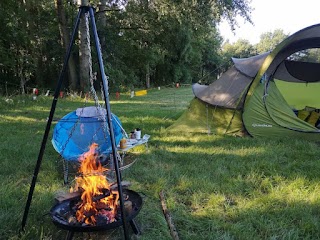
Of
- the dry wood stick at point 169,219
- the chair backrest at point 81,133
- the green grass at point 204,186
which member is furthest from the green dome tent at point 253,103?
the dry wood stick at point 169,219

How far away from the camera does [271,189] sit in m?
3.17

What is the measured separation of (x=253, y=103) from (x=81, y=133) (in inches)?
119

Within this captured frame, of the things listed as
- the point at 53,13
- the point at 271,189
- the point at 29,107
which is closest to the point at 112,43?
the point at 53,13

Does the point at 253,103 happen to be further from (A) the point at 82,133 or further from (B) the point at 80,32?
(B) the point at 80,32

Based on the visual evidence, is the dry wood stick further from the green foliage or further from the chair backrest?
the green foliage

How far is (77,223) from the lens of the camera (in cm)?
207

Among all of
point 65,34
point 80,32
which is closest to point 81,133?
point 80,32

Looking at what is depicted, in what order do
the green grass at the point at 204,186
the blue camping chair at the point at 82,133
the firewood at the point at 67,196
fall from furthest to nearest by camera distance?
the blue camping chair at the point at 82,133 < the green grass at the point at 204,186 < the firewood at the point at 67,196

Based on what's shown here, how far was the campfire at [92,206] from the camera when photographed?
6.74 ft

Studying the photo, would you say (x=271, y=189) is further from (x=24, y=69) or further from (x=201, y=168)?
(x=24, y=69)

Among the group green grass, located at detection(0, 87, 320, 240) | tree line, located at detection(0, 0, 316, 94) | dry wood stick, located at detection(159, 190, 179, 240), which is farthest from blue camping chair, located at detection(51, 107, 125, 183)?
tree line, located at detection(0, 0, 316, 94)

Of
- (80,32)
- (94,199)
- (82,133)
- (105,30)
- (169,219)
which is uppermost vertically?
(105,30)

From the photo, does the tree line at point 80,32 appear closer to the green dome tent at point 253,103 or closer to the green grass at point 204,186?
the green dome tent at point 253,103

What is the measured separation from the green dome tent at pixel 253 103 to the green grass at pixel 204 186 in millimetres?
314
